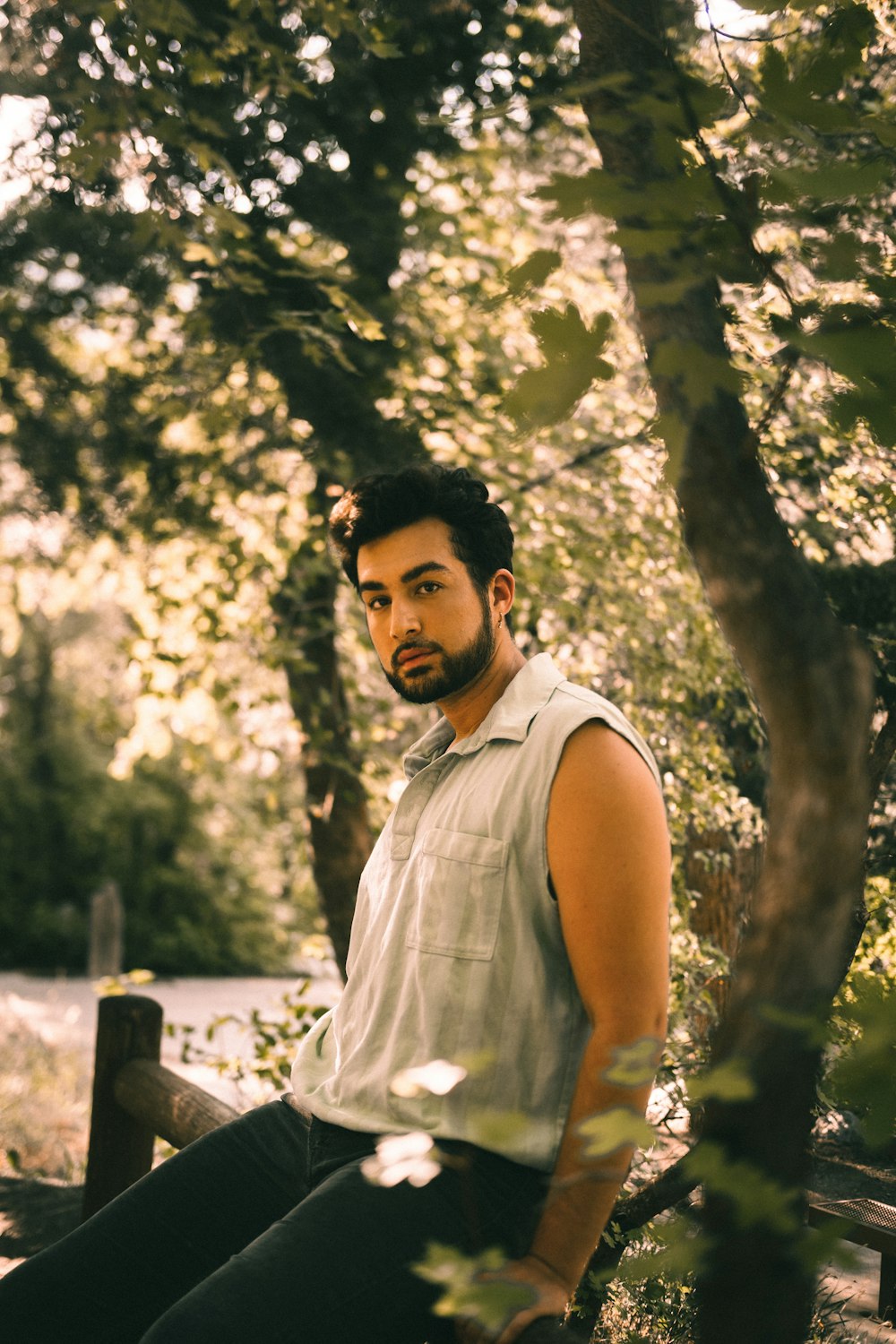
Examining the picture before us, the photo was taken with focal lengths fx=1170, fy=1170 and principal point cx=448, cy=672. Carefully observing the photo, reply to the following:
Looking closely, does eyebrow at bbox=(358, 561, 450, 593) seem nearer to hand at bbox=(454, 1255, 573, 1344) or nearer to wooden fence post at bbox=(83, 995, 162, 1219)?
hand at bbox=(454, 1255, 573, 1344)

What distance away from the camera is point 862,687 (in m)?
1.02

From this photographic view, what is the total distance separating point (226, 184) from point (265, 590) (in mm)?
1793

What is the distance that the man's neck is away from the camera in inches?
87.3

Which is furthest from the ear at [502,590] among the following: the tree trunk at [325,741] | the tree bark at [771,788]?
the tree trunk at [325,741]

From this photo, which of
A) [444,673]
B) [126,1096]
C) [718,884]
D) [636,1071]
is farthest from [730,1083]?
[126,1096]

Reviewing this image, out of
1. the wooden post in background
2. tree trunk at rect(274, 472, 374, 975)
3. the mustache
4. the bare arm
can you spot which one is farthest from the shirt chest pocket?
the wooden post in background

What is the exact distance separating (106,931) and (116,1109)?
8.74 metres

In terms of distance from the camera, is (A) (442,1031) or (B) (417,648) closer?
(A) (442,1031)

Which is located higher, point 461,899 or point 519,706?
point 519,706

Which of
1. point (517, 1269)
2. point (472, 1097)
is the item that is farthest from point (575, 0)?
point (517, 1269)

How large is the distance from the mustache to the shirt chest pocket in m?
0.41

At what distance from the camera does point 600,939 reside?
5.44 ft

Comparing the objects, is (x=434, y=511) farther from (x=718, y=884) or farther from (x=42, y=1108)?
(x=42, y=1108)

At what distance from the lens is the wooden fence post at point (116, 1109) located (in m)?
3.52
